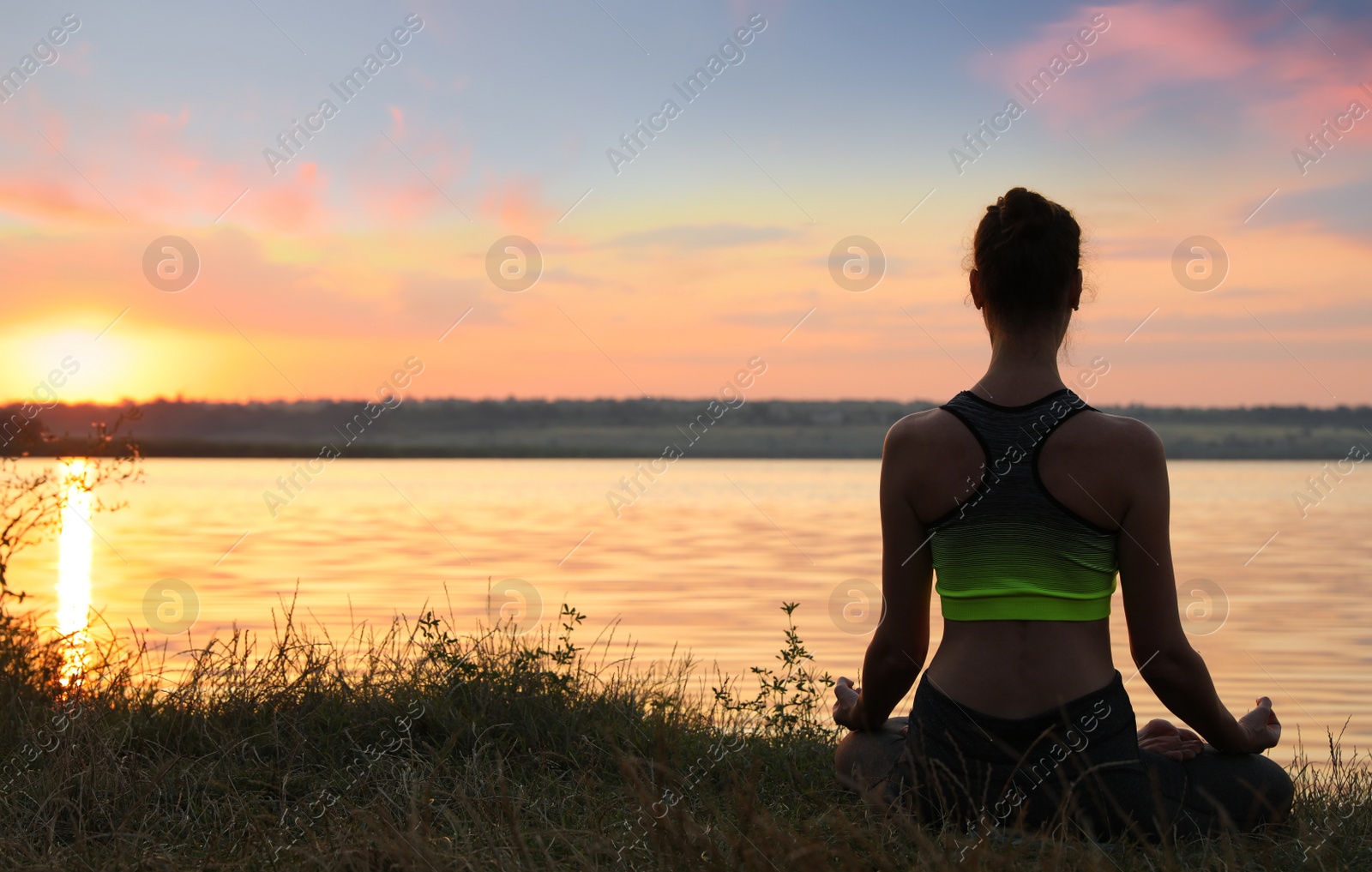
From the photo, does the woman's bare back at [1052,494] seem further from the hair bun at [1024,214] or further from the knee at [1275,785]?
the knee at [1275,785]

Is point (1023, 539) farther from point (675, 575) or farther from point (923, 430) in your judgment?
point (675, 575)

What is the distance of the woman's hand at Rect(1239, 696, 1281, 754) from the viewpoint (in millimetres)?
3770

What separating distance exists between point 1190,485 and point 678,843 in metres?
60.8

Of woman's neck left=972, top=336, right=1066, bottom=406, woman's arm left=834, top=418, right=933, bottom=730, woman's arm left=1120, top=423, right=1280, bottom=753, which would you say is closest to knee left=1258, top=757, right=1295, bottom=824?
woman's arm left=1120, top=423, right=1280, bottom=753

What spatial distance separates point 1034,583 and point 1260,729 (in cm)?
101

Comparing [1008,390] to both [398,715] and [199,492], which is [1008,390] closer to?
[398,715]

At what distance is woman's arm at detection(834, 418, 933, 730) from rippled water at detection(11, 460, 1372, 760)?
3.34m

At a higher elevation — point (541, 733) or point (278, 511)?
point (278, 511)

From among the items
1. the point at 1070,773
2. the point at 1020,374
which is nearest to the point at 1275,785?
the point at 1070,773

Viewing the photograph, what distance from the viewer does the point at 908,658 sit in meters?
3.76

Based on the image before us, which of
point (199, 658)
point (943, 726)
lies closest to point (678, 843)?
point (943, 726)

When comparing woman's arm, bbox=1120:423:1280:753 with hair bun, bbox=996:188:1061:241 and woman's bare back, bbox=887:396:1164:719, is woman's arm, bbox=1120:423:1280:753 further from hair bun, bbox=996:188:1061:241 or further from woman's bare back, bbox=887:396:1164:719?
hair bun, bbox=996:188:1061:241

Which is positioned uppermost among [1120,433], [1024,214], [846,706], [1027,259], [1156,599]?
[1024,214]

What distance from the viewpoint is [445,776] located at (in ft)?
15.2
